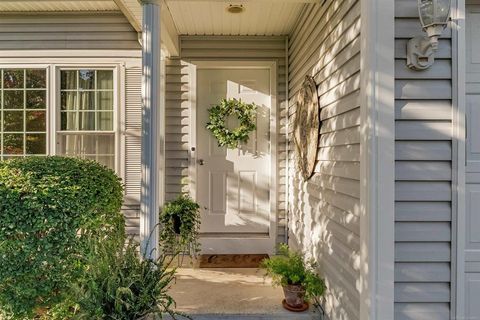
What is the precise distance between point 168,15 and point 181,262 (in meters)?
2.52

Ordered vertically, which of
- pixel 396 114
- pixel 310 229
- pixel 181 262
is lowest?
pixel 181 262

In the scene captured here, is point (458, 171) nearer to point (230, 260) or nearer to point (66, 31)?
point (230, 260)

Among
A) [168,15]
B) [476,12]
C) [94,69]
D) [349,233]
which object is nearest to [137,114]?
[94,69]

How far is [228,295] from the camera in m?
2.71

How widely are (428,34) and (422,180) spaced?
74 centimetres

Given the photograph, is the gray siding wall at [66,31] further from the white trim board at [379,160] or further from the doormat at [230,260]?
the white trim board at [379,160]

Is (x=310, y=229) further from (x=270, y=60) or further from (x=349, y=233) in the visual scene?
(x=270, y=60)

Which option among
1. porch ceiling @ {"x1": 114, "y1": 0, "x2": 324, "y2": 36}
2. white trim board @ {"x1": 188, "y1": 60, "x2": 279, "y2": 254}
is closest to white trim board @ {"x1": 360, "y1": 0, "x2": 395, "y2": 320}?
porch ceiling @ {"x1": 114, "y1": 0, "x2": 324, "y2": 36}

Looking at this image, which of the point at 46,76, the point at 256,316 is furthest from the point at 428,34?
the point at 46,76

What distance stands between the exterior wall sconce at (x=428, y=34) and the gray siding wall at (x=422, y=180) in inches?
1.7

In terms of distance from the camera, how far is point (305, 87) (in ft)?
9.62

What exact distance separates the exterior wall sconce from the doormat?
2.49 metres

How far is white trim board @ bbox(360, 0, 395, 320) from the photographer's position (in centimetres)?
166

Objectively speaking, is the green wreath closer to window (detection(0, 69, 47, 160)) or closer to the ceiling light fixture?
the ceiling light fixture
